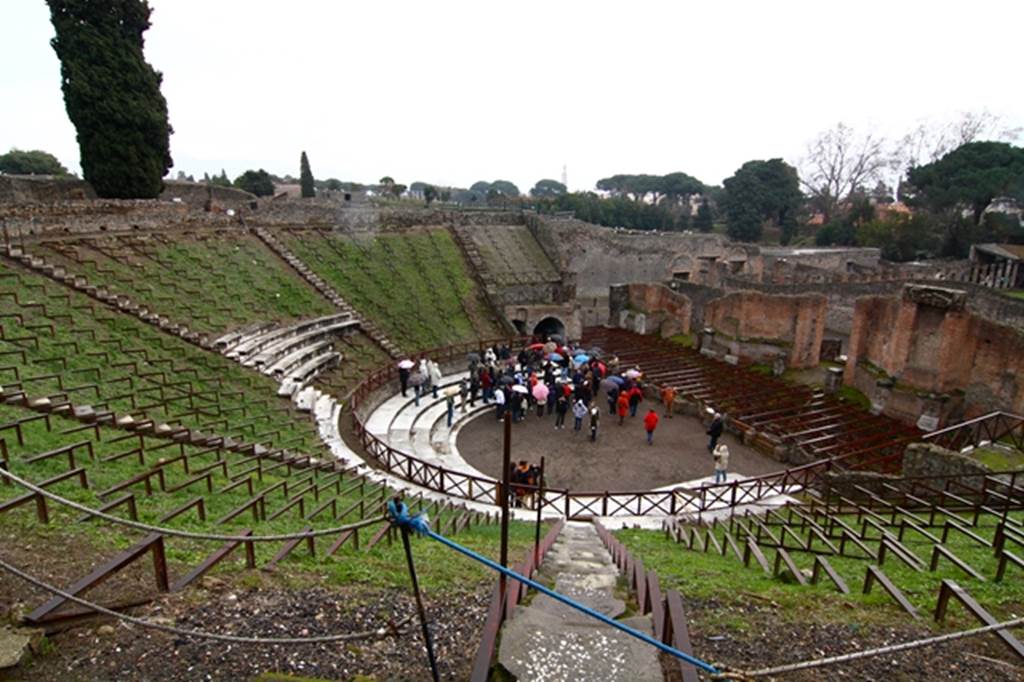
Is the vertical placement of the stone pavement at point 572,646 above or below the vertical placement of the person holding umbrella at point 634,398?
above

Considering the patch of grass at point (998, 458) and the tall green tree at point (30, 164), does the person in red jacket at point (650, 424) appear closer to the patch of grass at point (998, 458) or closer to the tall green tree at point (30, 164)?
the patch of grass at point (998, 458)

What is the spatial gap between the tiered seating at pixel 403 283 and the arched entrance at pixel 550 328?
113 inches

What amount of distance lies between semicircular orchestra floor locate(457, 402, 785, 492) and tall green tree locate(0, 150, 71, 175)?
148 feet

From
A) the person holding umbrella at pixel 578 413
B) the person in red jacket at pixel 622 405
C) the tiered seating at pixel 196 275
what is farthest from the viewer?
the person in red jacket at pixel 622 405

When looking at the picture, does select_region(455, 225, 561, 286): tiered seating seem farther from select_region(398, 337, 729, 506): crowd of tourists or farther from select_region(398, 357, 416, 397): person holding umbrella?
select_region(398, 357, 416, 397): person holding umbrella

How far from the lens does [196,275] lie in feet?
70.0

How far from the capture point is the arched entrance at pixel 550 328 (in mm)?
29922

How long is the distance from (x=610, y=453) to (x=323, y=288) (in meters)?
14.5

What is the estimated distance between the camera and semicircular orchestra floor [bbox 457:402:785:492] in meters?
15.6

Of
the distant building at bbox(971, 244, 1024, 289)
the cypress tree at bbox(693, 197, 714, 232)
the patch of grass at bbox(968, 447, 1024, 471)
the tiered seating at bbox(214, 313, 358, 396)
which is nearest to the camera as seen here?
the patch of grass at bbox(968, 447, 1024, 471)

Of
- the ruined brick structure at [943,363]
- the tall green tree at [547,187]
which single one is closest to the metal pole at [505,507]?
the ruined brick structure at [943,363]

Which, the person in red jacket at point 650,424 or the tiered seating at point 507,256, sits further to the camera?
the tiered seating at point 507,256

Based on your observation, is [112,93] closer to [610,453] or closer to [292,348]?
[292,348]

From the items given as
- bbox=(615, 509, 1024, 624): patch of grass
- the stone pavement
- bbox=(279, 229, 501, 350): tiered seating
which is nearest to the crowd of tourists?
bbox=(279, 229, 501, 350): tiered seating
